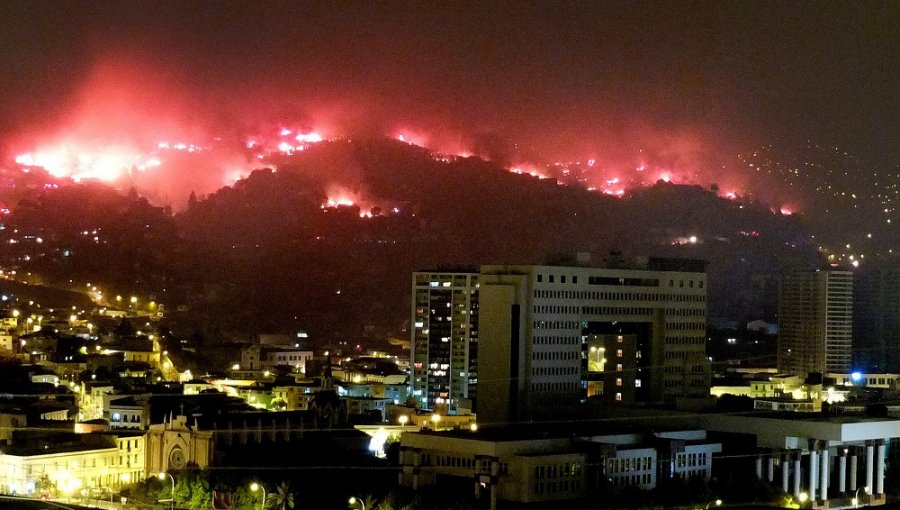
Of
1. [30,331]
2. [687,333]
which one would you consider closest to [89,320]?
[30,331]

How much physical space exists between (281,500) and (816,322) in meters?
43.4

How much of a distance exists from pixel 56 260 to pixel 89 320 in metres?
14.3

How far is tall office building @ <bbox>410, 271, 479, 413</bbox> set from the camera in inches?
1982

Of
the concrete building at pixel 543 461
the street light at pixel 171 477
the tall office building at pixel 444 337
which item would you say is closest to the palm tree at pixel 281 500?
the street light at pixel 171 477

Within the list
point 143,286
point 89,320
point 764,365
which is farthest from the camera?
point 143,286

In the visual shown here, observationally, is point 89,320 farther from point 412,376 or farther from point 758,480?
point 758,480

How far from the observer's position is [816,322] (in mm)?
67062

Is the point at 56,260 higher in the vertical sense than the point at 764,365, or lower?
higher

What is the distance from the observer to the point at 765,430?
3609cm

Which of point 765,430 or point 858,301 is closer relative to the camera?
point 765,430

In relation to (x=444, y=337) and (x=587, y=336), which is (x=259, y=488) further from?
(x=444, y=337)

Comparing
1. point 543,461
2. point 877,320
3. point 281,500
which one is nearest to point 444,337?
point 543,461

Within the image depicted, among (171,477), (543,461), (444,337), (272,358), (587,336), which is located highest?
(587,336)

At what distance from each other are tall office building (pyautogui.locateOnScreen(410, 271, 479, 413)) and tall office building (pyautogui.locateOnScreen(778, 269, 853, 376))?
21.6m
